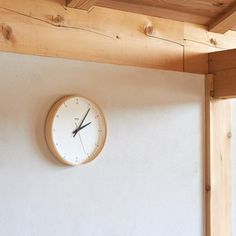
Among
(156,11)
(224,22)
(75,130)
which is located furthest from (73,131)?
(224,22)

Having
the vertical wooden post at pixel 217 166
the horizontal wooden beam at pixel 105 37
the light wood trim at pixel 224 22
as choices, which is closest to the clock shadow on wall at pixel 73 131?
the horizontal wooden beam at pixel 105 37

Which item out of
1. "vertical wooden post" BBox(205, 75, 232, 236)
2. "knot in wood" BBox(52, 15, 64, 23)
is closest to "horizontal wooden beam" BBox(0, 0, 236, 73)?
"knot in wood" BBox(52, 15, 64, 23)

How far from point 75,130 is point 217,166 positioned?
87 centimetres

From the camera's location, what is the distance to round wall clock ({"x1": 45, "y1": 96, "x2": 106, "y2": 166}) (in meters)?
1.74

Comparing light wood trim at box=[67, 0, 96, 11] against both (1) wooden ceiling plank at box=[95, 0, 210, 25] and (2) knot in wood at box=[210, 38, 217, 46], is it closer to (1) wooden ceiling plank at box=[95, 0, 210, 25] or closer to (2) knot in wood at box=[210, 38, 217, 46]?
(1) wooden ceiling plank at box=[95, 0, 210, 25]

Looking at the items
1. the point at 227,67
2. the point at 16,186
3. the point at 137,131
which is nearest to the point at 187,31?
the point at 227,67

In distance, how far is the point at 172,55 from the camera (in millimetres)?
2135

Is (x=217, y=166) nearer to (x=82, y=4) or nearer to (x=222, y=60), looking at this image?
(x=222, y=60)

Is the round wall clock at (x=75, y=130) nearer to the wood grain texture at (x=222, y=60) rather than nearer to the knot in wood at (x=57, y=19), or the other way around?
the knot in wood at (x=57, y=19)

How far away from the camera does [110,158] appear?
1.91 metres

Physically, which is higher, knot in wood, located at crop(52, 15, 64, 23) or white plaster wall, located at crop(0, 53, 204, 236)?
knot in wood, located at crop(52, 15, 64, 23)

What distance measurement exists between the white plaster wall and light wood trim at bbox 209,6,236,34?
286 mm

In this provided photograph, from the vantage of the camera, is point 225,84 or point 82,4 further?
point 225,84

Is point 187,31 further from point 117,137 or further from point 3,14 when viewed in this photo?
point 3,14
